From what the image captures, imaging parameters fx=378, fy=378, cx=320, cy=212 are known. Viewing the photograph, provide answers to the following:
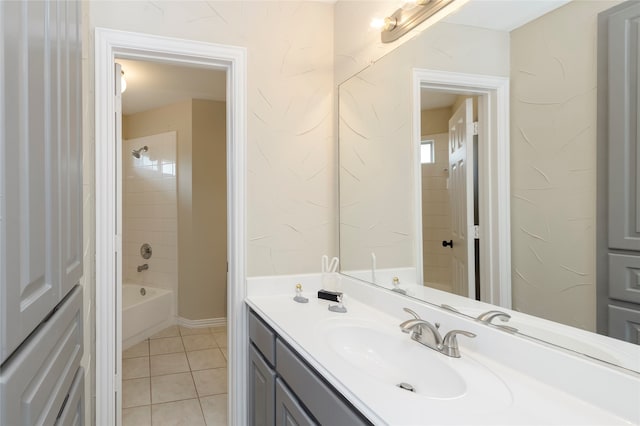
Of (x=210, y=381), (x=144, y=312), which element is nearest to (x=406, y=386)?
(x=210, y=381)

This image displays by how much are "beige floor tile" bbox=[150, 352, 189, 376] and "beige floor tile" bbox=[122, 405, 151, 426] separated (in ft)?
1.71

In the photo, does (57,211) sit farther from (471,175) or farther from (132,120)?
(132,120)

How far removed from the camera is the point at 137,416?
239cm

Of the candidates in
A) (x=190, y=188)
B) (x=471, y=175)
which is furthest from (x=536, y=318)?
(x=190, y=188)

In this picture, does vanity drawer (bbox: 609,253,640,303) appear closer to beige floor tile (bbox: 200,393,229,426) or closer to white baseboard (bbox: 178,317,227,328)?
beige floor tile (bbox: 200,393,229,426)

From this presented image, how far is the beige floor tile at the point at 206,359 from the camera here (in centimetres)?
314

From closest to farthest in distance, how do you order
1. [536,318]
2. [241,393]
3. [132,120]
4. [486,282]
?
[536,318], [486,282], [241,393], [132,120]

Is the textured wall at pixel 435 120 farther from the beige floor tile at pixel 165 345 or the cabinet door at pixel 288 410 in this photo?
the beige floor tile at pixel 165 345

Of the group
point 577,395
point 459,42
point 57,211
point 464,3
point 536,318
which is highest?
point 464,3

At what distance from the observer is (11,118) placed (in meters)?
0.62

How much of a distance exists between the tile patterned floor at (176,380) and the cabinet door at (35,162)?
1.71 m

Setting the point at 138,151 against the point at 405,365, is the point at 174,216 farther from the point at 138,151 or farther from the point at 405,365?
the point at 405,365

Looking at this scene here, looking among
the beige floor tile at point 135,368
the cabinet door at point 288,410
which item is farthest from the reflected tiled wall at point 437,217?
the beige floor tile at point 135,368

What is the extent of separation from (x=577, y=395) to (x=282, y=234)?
154 centimetres
